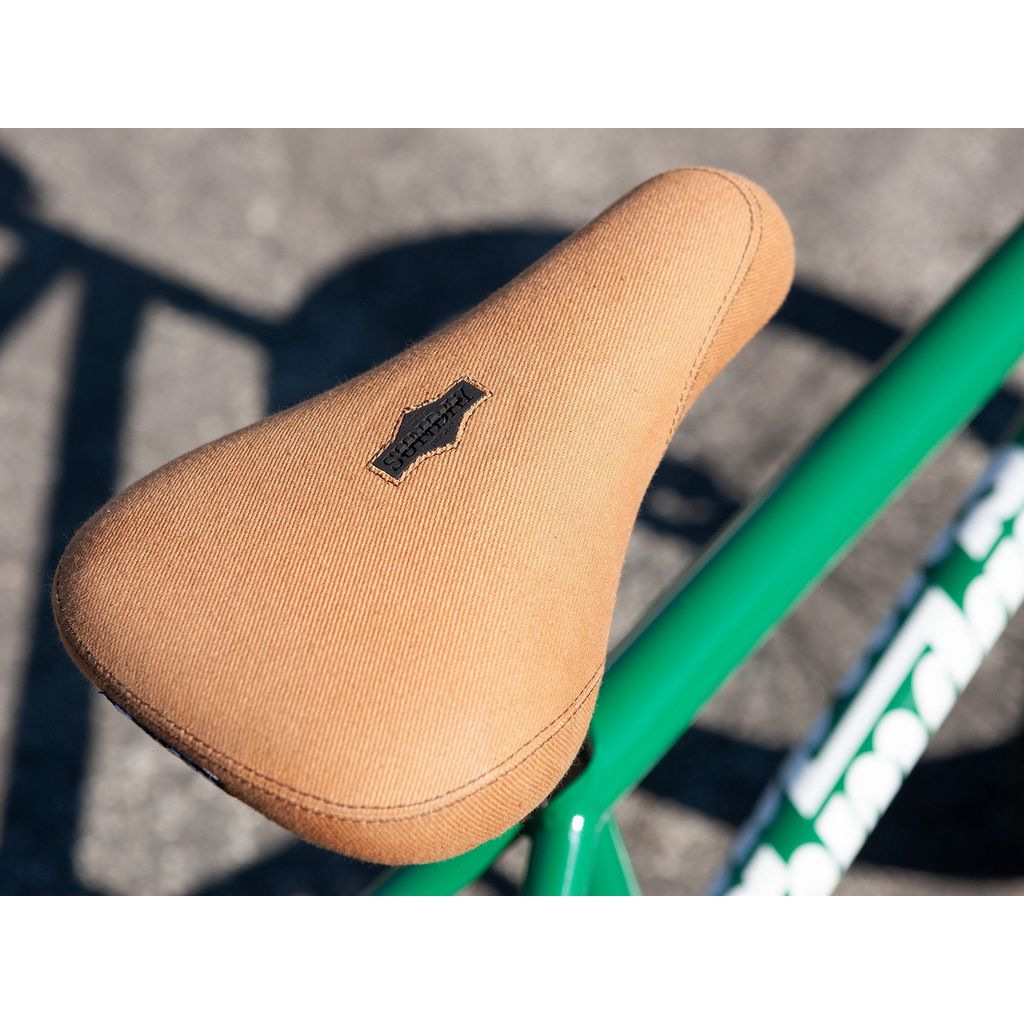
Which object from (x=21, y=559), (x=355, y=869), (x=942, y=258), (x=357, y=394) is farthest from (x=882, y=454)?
(x=21, y=559)

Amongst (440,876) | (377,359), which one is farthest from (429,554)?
(377,359)

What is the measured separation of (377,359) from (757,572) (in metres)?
1.21

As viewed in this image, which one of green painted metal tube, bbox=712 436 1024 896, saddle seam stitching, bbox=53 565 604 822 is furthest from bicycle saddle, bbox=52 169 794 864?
green painted metal tube, bbox=712 436 1024 896

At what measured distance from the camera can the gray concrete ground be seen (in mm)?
1531

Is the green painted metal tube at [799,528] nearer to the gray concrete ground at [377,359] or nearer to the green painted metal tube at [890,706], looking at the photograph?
the green painted metal tube at [890,706]

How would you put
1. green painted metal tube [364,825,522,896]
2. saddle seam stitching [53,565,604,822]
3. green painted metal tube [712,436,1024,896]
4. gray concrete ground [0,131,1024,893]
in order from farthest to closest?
gray concrete ground [0,131,1024,893] → green painted metal tube [712,436,1024,896] → green painted metal tube [364,825,522,896] → saddle seam stitching [53,565,604,822]

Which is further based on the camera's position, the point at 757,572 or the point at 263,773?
the point at 757,572

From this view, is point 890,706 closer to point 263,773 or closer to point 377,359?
point 263,773

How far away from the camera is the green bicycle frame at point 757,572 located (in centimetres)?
73

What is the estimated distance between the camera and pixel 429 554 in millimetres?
578

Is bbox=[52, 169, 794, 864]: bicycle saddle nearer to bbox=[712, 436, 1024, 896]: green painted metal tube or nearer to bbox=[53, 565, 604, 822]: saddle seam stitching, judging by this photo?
bbox=[53, 565, 604, 822]: saddle seam stitching

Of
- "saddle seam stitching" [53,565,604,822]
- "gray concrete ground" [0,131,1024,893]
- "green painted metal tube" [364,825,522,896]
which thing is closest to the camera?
"saddle seam stitching" [53,565,604,822]

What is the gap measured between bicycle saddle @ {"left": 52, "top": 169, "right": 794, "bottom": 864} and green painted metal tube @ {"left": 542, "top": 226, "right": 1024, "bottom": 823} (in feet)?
0.42

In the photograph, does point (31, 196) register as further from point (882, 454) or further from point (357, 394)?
point (882, 454)
